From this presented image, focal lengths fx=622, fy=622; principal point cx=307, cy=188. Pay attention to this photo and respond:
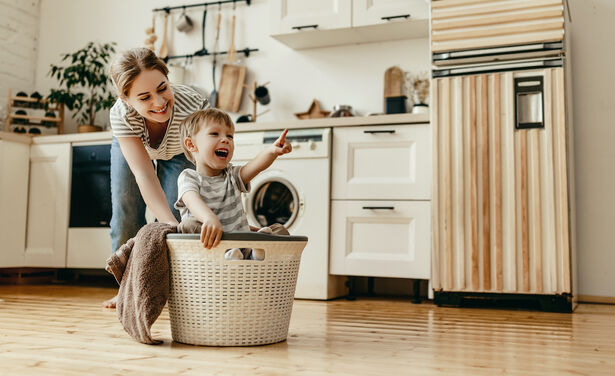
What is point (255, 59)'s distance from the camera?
3756mm

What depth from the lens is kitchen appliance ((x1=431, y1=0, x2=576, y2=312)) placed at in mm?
2580

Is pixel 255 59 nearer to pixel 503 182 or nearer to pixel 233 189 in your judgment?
pixel 503 182

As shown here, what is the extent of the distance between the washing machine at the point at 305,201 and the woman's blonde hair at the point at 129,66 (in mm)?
1254

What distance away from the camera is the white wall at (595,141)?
3.01 metres

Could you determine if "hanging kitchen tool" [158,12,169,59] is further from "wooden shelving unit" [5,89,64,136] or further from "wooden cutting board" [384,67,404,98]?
"wooden cutting board" [384,67,404,98]

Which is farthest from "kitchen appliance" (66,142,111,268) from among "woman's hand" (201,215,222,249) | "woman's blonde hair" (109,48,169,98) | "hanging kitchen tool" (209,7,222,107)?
"woman's hand" (201,215,222,249)

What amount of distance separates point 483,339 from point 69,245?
8.35ft

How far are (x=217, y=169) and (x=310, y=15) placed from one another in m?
1.82

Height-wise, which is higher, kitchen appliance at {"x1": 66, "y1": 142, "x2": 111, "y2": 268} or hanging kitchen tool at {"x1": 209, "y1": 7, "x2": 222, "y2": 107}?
hanging kitchen tool at {"x1": 209, "y1": 7, "x2": 222, "y2": 107}

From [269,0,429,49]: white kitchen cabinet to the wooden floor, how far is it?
1.49 metres

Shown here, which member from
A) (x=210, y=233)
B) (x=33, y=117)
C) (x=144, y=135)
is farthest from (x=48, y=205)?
(x=210, y=233)

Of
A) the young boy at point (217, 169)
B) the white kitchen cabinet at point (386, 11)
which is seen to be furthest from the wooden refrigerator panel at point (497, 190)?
the young boy at point (217, 169)

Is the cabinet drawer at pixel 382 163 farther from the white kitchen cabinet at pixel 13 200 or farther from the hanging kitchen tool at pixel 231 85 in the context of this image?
the white kitchen cabinet at pixel 13 200

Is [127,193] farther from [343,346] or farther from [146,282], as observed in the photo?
[343,346]
